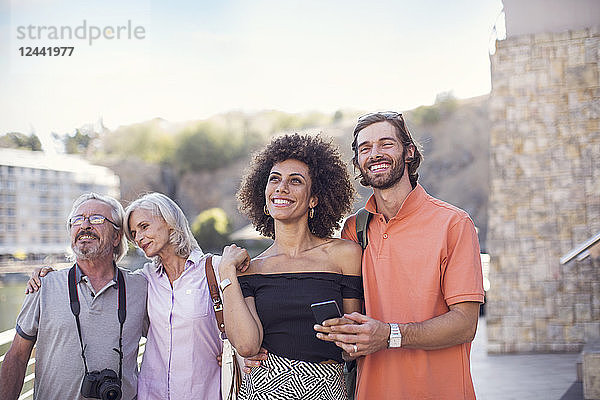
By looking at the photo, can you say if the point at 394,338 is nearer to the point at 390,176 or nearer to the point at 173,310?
the point at 390,176

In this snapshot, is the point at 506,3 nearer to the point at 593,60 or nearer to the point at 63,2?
the point at 593,60

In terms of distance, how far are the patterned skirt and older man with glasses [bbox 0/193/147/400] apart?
533 millimetres

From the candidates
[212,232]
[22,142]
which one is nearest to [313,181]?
[212,232]

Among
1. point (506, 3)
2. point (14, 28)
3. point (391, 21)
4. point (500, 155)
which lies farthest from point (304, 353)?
point (391, 21)

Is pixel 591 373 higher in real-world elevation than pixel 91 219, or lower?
lower

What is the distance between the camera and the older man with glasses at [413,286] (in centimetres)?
178

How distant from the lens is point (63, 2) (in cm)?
1027

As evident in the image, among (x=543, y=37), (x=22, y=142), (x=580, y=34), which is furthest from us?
(x=22, y=142)

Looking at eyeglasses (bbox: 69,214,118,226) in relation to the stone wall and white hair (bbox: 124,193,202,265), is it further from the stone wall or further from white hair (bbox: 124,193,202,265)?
the stone wall

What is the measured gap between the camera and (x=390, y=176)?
6.32 feet

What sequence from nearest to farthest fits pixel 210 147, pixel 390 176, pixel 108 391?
1. pixel 390 176
2. pixel 108 391
3. pixel 210 147

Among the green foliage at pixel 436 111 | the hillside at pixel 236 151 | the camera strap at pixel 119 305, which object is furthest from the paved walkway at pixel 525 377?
the green foliage at pixel 436 111

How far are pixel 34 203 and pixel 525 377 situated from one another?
17737mm

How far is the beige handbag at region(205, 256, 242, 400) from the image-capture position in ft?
6.66
